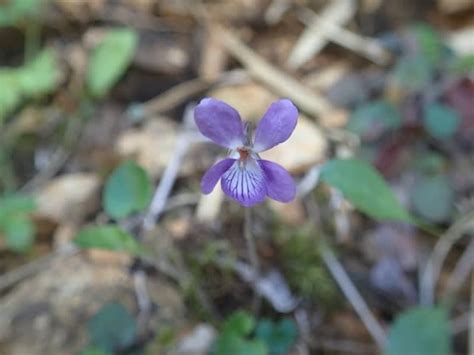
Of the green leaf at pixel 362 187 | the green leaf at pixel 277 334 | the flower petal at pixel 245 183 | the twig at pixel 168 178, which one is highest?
the flower petal at pixel 245 183

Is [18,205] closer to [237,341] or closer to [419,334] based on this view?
[237,341]

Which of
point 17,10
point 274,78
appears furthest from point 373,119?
point 17,10

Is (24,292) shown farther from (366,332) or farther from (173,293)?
(366,332)

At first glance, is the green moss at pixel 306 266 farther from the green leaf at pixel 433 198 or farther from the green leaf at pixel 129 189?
the green leaf at pixel 129 189

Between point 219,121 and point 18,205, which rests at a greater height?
point 219,121

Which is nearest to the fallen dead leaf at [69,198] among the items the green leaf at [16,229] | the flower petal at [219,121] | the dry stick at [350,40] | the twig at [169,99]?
the green leaf at [16,229]

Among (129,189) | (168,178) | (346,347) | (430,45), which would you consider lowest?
(346,347)
